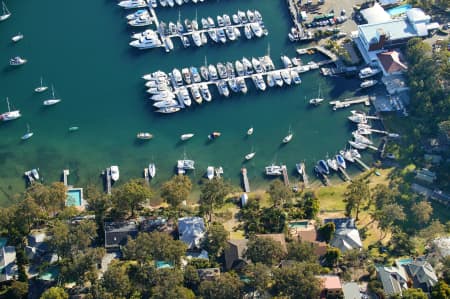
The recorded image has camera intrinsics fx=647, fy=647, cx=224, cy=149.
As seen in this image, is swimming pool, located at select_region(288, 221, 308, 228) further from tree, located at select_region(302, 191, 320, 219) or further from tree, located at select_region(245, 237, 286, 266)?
tree, located at select_region(245, 237, 286, 266)

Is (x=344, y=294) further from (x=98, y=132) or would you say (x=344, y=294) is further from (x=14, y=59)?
(x=14, y=59)

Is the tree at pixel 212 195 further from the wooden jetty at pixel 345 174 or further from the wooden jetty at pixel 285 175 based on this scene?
the wooden jetty at pixel 345 174

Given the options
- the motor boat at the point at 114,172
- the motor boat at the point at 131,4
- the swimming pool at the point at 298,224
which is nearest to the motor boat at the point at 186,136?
the motor boat at the point at 114,172

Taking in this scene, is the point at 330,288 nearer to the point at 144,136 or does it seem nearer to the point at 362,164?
the point at 362,164

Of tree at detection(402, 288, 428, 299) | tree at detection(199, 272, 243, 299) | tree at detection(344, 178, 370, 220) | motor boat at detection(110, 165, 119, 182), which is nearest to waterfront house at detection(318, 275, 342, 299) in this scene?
tree at detection(402, 288, 428, 299)

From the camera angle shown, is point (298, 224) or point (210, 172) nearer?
point (298, 224)

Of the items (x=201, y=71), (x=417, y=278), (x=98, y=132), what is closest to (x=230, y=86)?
(x=201, y=71)

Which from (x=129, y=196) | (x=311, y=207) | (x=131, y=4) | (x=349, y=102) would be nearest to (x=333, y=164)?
(x=311, y=207)
